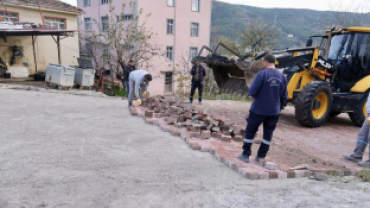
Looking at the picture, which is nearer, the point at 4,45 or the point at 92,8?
the point at 4,45

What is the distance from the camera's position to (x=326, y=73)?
7.66 m

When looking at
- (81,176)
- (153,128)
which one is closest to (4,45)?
(153,128)

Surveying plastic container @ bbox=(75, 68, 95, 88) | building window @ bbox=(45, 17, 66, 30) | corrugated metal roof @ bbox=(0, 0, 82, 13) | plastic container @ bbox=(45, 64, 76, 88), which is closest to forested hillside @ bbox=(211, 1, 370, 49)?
corrugated metal roof @ bbox=(0, 0, 82, 13)

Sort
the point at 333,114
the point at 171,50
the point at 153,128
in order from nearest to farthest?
the point at 153,128 → the point at 333,114 → the point at 171,50

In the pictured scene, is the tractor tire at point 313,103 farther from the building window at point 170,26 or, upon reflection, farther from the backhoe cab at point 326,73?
the building window at point 170,26

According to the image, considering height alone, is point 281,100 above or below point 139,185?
above

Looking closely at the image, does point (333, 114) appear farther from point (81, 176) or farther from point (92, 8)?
point (92, 8)

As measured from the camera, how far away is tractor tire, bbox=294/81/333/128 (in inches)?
270

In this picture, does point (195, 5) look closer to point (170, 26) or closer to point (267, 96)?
point (170, 26)

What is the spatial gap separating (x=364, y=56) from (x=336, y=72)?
0.78 meters

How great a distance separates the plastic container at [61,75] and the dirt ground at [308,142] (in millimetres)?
6881

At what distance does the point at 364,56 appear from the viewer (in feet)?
24.9

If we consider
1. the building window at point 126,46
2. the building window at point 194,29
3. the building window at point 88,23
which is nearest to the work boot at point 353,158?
the building window at point 126,46

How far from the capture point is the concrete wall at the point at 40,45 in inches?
633
